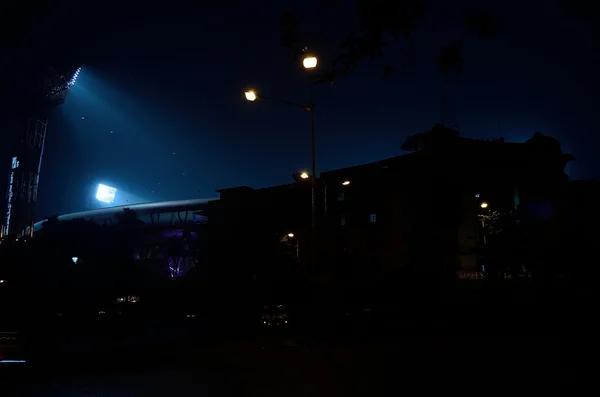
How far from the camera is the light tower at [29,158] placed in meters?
62.3

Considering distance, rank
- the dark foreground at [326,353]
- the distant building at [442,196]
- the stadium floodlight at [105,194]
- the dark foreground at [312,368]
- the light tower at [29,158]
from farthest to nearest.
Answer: the stadium floodlight at [105,194] < the light tower at [29,158] < the distant building at [442,196] < the dark foreground at [326,353] < the dark foreground at [312,368]

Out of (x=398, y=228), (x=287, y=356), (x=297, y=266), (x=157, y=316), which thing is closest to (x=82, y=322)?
(x=157, y=316)

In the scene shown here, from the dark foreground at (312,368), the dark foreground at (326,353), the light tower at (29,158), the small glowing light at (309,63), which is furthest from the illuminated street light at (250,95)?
the light tower at (29,158)

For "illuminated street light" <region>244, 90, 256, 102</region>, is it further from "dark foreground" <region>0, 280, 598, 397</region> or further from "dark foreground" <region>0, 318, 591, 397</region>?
"dark foreground" <region>0, 318, 591, 397</region>

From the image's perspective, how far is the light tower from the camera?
62.3m

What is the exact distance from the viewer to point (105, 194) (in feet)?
399

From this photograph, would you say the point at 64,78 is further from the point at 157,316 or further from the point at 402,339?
the point at 402,339

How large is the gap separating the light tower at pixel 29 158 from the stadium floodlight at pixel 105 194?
56.4 meters

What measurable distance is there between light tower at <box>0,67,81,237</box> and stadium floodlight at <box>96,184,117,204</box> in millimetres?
56390

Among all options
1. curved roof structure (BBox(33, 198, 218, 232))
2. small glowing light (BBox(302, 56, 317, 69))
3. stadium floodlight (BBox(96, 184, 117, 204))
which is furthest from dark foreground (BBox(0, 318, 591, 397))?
stadium floodlight (BBox(96, 184, 117, 204))

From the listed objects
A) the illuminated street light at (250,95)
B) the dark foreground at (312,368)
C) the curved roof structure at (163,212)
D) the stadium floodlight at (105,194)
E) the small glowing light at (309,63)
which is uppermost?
the stadium floodlight at (105,194)

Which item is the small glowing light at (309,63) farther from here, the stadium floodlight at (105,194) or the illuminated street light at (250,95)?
the stadium floodlight at (105,194)

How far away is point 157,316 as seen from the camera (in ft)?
88.5

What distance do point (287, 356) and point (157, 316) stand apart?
1501cm
